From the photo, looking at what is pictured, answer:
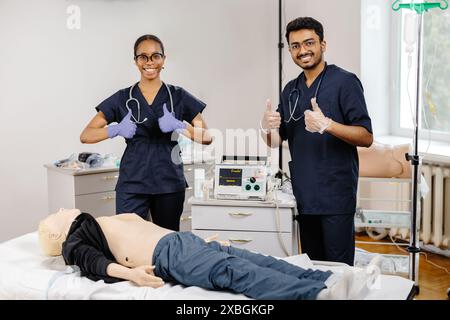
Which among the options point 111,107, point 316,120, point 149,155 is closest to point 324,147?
point 316,120

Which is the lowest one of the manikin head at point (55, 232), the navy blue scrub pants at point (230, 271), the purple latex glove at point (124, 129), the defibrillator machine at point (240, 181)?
the navy blue scrub pants at point (230, 271)

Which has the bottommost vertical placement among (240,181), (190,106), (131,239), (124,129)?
(131,239)

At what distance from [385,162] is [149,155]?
1.35 meters

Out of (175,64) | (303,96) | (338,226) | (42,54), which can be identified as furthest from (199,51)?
(338,226)

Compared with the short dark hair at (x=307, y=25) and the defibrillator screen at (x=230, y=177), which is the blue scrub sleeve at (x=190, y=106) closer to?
the defibrillator screen at (x=230, y=177)

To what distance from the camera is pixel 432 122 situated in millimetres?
4215

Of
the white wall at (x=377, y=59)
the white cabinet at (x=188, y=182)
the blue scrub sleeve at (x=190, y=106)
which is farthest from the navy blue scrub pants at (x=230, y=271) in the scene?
the white wall at (x=377, y=59)

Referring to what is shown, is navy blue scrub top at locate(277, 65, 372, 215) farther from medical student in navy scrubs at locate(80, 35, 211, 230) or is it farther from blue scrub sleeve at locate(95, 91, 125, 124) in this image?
blue scrub sleeve at locate(95, 91, 125, 124)

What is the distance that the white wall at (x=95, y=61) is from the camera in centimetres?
394

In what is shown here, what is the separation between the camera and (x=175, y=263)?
2268mm

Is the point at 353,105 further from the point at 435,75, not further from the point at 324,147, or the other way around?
the point at 435,75

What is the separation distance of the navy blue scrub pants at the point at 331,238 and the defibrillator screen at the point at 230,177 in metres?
0.41

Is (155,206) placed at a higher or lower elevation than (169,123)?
lower

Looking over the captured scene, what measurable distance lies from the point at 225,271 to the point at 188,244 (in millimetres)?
217
